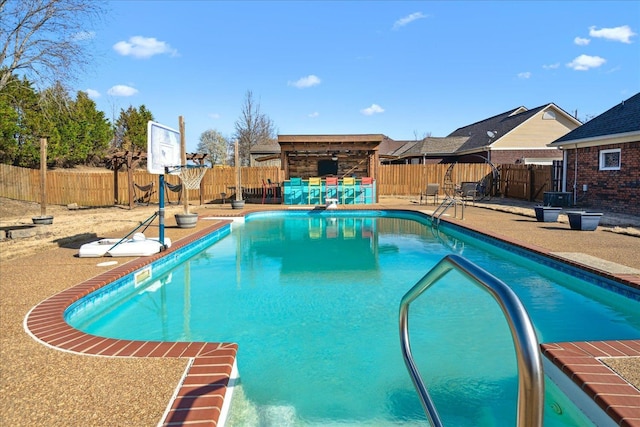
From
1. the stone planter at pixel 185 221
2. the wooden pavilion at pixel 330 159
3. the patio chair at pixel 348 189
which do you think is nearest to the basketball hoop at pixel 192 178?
the stone planter at pixel 185 221

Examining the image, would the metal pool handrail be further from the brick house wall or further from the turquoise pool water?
the brick house wall

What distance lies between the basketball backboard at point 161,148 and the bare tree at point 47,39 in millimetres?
9531

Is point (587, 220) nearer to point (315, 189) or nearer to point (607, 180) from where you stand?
point (607, 180)

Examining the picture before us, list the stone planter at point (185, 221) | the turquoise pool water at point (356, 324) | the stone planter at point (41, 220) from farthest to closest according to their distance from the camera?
the stone planter at point (41, 220)
the stone planter at point (185, 221)
the turquoise pool water at point (356, 324)

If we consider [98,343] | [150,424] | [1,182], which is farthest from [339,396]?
[1,182]

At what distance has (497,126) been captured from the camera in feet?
85.0

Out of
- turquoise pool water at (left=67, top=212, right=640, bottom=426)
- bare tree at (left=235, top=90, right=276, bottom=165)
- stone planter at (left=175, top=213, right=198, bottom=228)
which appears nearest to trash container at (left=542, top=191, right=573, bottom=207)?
turquoise pool water at (left=67, top=212, right=640, bottom=426)

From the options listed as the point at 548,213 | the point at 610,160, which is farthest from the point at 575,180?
the point at 548,213

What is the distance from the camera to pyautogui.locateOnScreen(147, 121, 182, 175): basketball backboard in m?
7.01

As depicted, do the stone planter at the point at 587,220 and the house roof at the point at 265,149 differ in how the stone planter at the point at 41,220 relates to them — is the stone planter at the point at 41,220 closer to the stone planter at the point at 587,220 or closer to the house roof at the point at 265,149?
the stone planter at the point at 587,220

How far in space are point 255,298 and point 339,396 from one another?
2.67 m

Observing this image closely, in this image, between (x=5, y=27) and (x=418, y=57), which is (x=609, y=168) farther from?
(x=5, y=27)

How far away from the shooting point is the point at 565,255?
21.2 ft

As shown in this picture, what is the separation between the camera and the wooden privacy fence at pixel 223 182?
1792 cm
